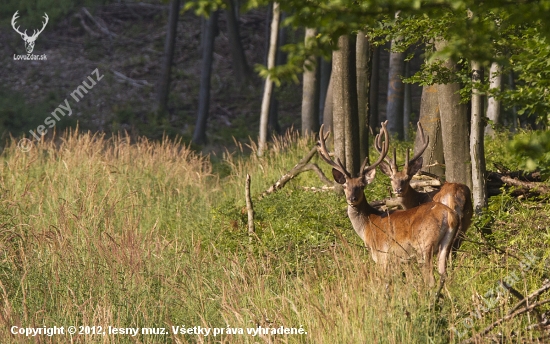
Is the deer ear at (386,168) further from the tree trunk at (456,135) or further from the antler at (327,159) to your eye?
the tree trunk at (456,135)

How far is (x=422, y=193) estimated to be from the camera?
8836mm

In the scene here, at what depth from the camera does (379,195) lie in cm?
994

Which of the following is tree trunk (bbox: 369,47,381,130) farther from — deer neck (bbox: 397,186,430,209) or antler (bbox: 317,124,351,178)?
antler (bbox: 317,124,351,178)

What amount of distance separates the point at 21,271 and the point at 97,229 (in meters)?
1.47

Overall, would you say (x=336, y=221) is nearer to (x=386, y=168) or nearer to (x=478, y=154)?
(x=386, y=168)

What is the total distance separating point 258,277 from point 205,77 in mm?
19611

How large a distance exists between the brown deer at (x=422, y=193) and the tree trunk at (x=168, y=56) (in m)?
19.0

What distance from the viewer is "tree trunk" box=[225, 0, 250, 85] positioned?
95.7 feet

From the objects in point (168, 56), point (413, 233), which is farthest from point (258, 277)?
point (168, 56)

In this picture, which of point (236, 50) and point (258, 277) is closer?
point (258, 277)

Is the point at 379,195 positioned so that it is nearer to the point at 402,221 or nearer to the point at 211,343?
the point at 402,221

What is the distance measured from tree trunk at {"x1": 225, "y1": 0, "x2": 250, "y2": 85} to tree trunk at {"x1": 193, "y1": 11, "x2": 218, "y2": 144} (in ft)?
10.2

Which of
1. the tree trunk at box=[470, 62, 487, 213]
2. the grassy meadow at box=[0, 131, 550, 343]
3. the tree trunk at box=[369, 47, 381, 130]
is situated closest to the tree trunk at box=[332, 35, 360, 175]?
the grassy meadow at box=[0, 131, 550, 343]

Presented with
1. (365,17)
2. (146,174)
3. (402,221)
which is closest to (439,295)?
(402,221)
